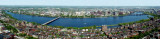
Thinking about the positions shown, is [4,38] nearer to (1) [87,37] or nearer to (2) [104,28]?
(1) [87,37]

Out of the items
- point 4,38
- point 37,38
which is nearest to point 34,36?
point 37,38

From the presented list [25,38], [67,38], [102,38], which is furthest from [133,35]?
[25,38]

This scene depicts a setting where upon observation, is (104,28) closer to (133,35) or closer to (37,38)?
(133,35)

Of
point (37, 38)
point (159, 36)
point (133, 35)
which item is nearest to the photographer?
point (159, 36)

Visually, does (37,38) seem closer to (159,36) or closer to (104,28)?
(104,28)

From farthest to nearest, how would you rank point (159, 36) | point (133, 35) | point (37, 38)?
point (133, 35) → point (37, 38) → point (159, 36)

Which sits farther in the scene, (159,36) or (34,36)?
(34,36)

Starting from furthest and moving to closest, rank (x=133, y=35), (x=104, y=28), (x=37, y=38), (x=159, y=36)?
1. (x=104, y=28)
2. (x=133, y=35)
3. (x=37, y=38)
4. (x=159, y=36)

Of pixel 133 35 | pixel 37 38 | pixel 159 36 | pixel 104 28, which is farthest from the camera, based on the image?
pixel 104 28

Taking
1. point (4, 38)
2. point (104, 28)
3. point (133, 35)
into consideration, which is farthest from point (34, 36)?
point (133, 35)
